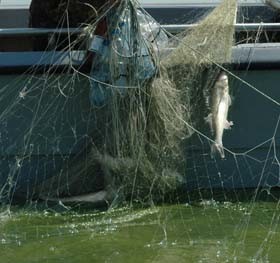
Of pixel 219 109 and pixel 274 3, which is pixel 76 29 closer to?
pixel 219 109

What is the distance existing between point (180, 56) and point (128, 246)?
1.66 metres

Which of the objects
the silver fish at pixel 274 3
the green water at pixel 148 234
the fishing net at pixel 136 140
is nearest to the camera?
the green water at pixel 148 234

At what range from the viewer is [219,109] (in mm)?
6871

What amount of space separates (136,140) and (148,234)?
79cm

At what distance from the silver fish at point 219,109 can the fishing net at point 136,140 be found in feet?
0.23

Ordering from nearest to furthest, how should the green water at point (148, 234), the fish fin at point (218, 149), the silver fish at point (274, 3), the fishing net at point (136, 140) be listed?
the green water at point (148, 234) → the fishing net at point (136, 140) → the fish fin at point (218, 149) → the silver fish at point (274, 3)

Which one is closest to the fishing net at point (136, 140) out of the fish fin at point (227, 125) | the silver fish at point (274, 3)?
the fish fin at point (227, 125)

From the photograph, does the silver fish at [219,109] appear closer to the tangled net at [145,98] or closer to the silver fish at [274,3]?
the tangled net at [145,98]

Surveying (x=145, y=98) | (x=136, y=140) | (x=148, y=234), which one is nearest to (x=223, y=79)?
(x=145, y=98)

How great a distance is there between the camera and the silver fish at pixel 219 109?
22.5 ft

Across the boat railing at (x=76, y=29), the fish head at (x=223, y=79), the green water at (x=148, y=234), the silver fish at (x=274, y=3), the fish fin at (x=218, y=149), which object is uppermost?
the silver fish at (x=274, y=3)

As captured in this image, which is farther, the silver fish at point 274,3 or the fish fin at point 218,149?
the silver fish at point 274,3

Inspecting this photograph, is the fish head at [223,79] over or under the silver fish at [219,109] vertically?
over

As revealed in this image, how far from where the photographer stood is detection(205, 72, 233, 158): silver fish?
22.5ft
